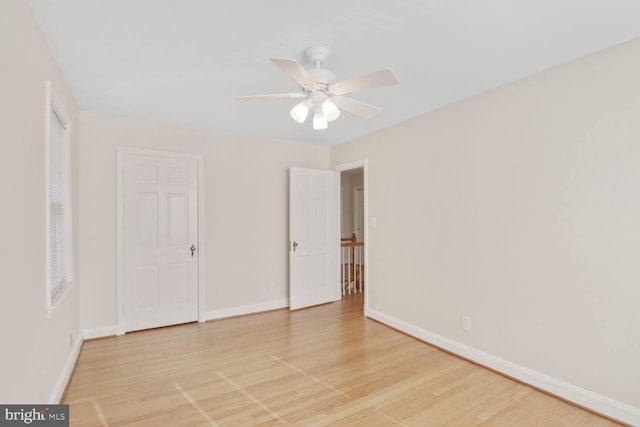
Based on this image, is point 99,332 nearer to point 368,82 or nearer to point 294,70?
point 294,70

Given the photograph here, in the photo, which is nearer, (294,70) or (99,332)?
(294,70)

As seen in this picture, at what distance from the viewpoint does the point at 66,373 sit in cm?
259

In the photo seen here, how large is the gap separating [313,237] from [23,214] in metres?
3.50

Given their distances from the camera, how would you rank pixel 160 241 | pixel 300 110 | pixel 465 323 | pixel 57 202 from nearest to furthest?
pixel 300 110 → pixel 57 202 → pixel 465 323 → pixel 160 241

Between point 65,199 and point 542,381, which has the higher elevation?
point 65,199

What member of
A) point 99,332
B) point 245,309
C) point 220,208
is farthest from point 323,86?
point 99,332

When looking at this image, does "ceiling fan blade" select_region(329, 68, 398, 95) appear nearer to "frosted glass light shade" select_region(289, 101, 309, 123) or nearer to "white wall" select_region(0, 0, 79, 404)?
"frosted glass light shade" select_region(289, 101, 309, 123)

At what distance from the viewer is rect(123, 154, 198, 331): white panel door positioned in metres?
3.74

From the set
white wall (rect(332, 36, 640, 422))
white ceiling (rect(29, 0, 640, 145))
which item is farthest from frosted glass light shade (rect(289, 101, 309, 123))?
white wall (rect(332, 36, 640, 422))

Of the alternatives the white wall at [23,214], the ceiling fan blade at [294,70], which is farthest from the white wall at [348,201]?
the white wall at [23,214]

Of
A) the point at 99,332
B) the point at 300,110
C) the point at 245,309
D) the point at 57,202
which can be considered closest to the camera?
the point at 300,110

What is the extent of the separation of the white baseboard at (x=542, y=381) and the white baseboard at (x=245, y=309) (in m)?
1.92

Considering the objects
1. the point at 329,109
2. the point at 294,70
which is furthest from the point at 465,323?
the point at 294,70

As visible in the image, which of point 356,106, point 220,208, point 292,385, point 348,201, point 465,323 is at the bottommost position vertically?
point 292,385
